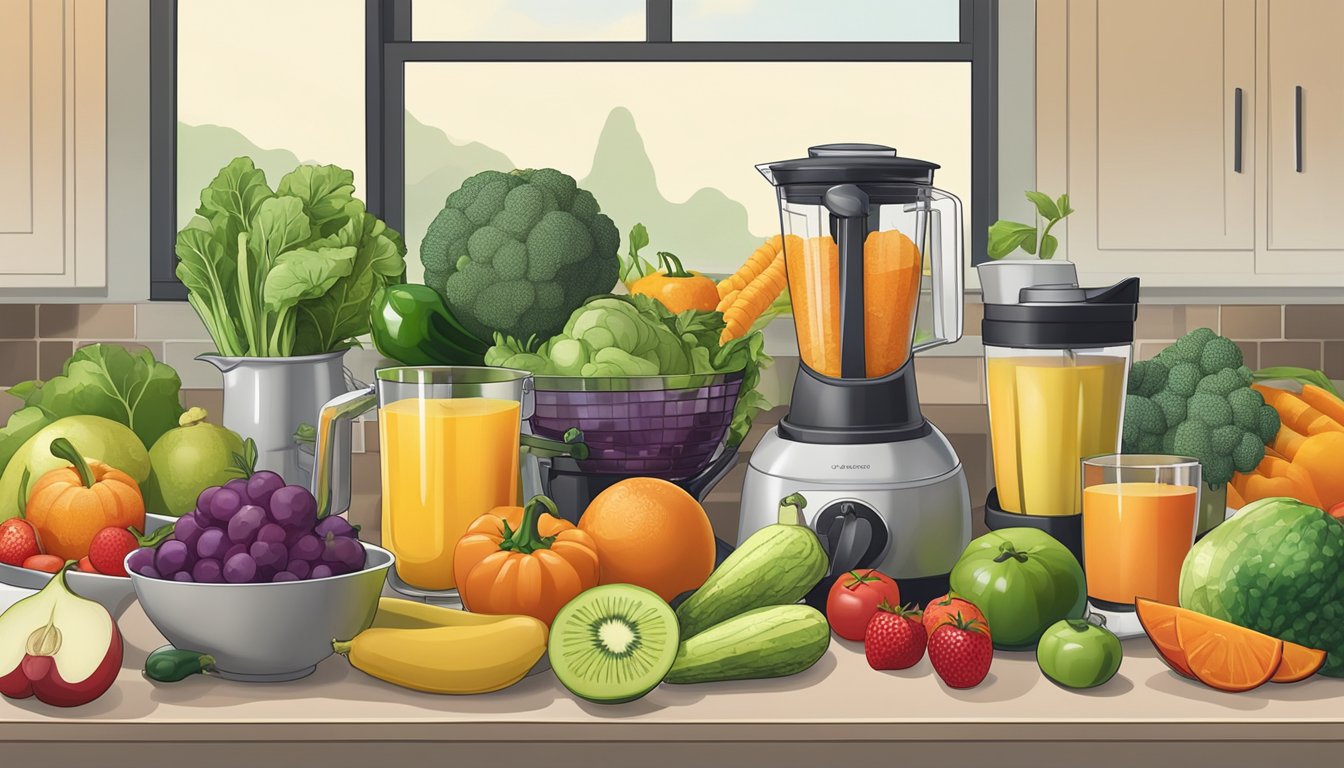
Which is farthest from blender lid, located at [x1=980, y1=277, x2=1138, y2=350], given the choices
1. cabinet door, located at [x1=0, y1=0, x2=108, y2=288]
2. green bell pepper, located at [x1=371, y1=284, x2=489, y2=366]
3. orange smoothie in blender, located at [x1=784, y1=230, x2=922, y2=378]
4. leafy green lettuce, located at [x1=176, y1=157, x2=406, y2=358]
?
cabinet door, located at [x1=0, y1=0, x2=108, y2=288]

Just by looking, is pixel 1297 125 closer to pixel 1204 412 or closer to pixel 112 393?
pixel 1204 412

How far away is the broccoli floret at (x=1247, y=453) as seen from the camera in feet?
3.79

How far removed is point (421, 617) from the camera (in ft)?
2.81

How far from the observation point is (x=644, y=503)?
37.2 inches

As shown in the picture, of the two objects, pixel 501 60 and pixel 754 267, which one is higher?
pixel 501 60

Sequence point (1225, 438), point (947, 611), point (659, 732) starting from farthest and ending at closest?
point (1225, 438)
point (947, 611)
point (659, 732)

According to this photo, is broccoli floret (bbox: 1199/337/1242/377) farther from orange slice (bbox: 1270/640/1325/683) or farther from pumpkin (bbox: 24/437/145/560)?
pumpkin (bbox: 24/437/145/560)

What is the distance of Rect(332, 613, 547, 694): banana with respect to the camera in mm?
767

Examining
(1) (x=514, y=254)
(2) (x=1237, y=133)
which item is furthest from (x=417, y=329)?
(2) (x=1237, y=133)

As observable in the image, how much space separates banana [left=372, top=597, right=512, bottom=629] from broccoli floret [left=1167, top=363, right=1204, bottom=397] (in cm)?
75

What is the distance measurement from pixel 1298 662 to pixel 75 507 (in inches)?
38.1

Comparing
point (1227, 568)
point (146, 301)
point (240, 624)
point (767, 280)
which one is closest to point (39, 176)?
point (146, 301)

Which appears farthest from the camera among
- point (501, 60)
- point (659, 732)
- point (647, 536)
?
point (501, 60)

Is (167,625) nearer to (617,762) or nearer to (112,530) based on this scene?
(112,530)
